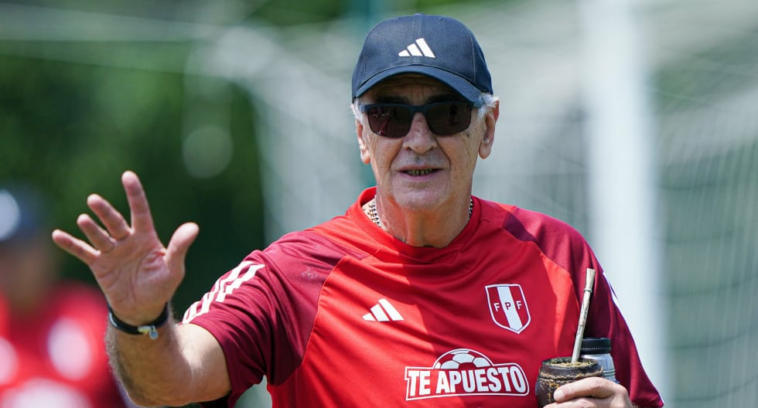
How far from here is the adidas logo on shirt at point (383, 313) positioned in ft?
10.0

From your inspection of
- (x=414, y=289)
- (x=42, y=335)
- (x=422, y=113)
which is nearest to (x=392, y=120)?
(x=422, y=113)

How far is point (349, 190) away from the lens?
29.3ft

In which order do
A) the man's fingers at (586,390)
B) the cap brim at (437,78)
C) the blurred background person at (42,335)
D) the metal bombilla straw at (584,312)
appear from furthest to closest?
the blurred background person at (42,335) < the cap brim at (437,78) < the metal bombilla straw at (584,312) < the man's fingers at (586,390)

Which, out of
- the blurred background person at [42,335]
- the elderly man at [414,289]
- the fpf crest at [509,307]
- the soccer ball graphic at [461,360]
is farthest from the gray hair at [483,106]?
the blurred background person at [42,335]

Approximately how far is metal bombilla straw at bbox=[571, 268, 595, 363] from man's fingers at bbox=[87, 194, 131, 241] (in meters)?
1.17

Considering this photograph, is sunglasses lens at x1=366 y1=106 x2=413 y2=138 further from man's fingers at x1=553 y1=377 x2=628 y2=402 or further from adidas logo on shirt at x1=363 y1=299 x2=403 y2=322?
man's fingers at x1=553 y1=377 x2=628 y2=402

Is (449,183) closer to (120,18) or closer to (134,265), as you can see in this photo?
(134,265)

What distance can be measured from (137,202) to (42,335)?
2.80 m

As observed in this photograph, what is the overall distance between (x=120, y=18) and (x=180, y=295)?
3.78 metres

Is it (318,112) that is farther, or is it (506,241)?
(318,112)

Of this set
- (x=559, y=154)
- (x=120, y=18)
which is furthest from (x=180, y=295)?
(x=559, y=154)

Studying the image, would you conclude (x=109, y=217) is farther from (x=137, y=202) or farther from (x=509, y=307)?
(x=509, y=307)

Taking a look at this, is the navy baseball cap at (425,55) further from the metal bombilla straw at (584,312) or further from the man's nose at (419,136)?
the metal bombilla straw at (584,312)

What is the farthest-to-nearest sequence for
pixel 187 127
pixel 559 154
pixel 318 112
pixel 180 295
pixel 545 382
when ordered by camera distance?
pixel 187 127 → pixel 180 295 → pixel 318 112 → pixel 559 154 → pixel 545 382
